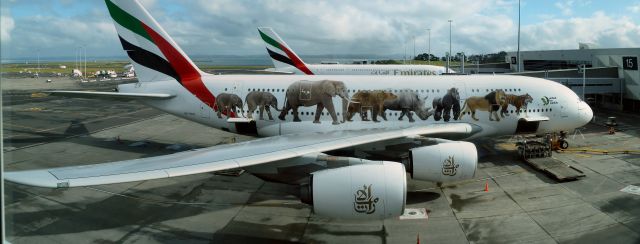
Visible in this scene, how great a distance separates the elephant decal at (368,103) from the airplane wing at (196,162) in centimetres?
294

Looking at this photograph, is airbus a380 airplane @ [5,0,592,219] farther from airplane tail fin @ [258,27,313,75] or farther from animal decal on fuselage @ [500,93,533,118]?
airplane tail fin @ [258,27,313,75]

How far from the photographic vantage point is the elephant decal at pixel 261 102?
73.5 ft

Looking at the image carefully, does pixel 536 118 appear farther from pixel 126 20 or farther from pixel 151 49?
pixel 126 20

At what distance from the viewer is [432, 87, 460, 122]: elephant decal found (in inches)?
861

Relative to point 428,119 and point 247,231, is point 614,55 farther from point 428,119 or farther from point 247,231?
point 247,231

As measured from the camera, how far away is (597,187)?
18344 millimetres

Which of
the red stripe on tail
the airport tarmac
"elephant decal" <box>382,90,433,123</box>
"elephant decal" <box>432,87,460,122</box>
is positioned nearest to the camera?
the airport tarmac

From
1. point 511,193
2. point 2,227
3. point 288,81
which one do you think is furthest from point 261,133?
point 2,227

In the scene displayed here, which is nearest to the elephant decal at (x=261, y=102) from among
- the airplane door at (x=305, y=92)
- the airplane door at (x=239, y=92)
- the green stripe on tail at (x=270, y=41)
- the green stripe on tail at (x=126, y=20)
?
the airplane door at (x=239, y=92)

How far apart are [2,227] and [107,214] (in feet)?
40.5

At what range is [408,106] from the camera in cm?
2177

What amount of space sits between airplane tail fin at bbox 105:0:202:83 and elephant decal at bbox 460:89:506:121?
14.2m

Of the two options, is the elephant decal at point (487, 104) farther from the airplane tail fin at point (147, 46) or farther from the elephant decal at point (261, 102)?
the airplane tail fin at point (147, 46)

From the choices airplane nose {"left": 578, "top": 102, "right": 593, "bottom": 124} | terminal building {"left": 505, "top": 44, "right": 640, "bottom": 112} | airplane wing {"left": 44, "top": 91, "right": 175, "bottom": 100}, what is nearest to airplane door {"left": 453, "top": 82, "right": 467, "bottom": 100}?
airplane nose {"left": 578, "top": 102, "right": 593, "bottom": 124}
